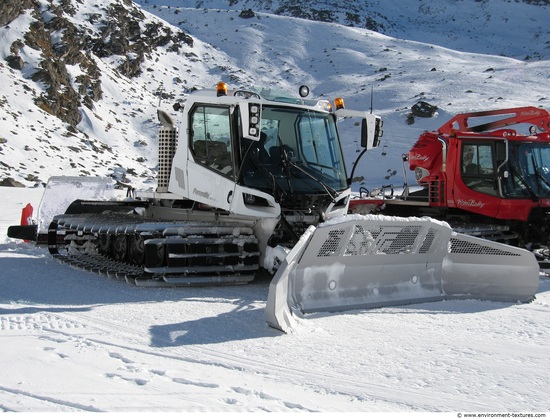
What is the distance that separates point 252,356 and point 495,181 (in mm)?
7105

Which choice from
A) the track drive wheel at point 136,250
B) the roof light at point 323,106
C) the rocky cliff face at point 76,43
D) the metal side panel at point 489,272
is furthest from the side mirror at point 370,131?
the rocky cliff face at point 76,43

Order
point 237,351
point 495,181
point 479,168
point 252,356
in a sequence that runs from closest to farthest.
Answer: point 252,356, point 237,351, point 495,181, point 479,168

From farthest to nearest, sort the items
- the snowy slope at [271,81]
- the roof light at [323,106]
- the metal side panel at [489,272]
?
the snowy slope at [271,81] < the roof light at [323,106] < the metal side panel at [489,272]

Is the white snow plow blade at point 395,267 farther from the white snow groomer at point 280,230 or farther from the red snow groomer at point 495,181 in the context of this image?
the red snow groomer at point 495,181

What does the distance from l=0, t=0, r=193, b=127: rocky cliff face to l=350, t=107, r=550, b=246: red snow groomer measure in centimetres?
3281

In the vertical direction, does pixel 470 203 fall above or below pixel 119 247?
above

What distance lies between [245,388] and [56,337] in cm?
180

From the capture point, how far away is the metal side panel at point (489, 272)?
6.86 m

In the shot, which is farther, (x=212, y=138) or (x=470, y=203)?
(x=470, y=203)

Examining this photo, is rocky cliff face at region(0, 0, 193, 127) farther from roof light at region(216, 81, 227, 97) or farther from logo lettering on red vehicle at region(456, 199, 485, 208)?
roof light at region(216, 81, 227, 97)

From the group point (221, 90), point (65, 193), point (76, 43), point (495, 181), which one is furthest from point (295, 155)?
point (76, 43)

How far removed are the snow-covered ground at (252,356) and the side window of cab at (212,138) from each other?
1.66 metres

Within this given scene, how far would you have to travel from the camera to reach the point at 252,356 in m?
4.58

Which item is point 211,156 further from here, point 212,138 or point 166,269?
point 166,269
